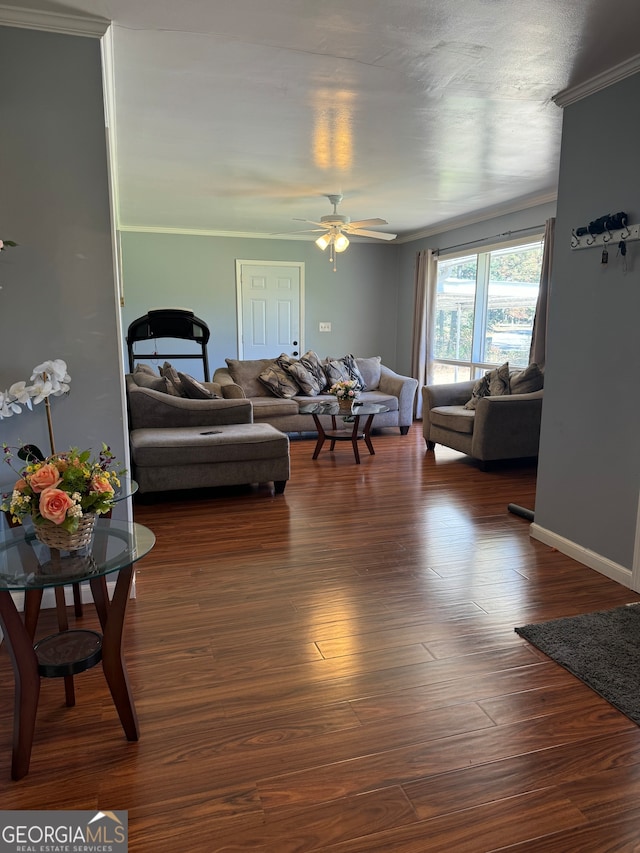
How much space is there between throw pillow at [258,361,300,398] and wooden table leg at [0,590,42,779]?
512 centimetres

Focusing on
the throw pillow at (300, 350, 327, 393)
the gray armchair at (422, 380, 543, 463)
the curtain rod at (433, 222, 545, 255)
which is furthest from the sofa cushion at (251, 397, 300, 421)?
the curtain rod at (433, 222, 545, 255)

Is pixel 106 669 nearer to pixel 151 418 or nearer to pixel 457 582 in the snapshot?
pixel 457 582

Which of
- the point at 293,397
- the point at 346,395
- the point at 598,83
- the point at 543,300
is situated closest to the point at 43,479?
the point at 598,83

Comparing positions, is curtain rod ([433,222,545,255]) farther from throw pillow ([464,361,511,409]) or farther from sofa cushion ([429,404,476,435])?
sofa cushion ([429,404,476,435])

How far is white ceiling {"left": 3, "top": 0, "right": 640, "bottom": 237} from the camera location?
2.28 meters

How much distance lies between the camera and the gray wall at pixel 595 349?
279 centimetres

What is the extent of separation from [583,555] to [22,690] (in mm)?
2762

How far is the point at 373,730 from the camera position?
73.4 inches

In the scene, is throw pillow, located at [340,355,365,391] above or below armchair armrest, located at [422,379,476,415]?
above

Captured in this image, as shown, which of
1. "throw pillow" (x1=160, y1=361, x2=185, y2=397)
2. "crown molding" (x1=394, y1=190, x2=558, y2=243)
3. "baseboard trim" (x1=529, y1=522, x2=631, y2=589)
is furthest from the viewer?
"crown molding" (x1=394, y1=190, x2=558, y2=243)

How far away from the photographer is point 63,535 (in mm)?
1706

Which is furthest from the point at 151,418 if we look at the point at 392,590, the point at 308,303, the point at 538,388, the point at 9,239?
the point at 308,303

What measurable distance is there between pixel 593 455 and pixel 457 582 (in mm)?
999

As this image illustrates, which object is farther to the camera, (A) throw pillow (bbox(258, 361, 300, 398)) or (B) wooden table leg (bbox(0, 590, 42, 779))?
(A) throw pillow (bbox(258, 361, 300, 398))
